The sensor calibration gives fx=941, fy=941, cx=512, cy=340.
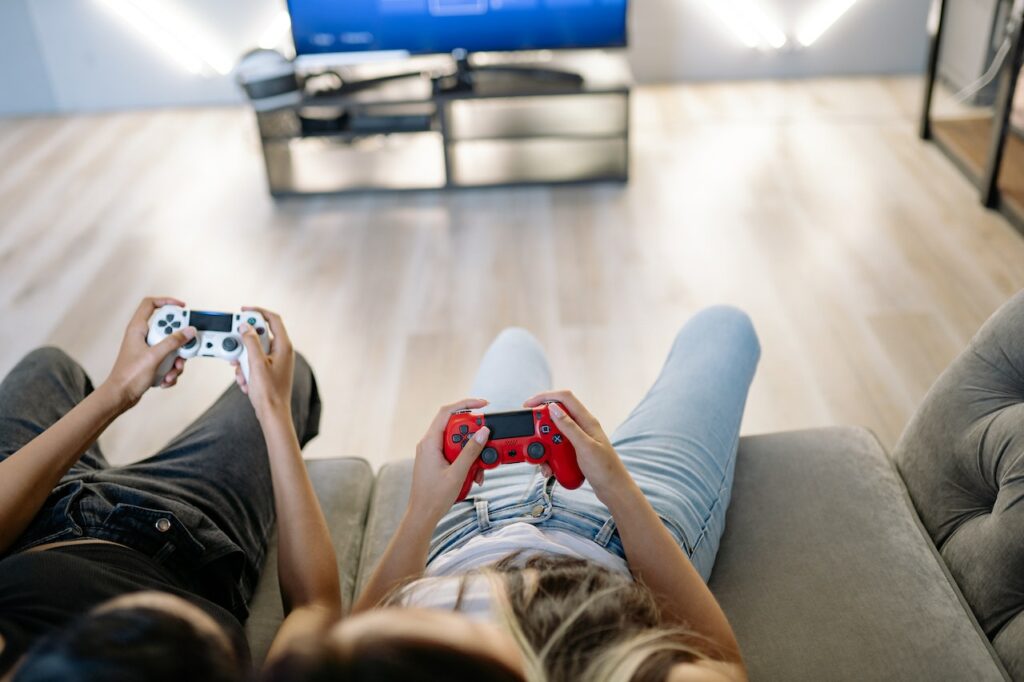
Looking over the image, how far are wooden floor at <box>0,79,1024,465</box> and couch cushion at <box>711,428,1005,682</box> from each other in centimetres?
71

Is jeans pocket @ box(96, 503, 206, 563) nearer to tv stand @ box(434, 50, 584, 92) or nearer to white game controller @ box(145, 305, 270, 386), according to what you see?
white game controller @ box(145, 305, 270, 386)

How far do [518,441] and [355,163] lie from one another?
2701mm

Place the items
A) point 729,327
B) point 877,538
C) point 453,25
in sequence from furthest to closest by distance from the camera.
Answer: point 453,25 → point 729,327 → point 877,538

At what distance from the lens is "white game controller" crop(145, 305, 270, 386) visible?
121cm

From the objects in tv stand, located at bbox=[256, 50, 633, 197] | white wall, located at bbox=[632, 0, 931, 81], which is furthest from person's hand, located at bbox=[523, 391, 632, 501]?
white wall, located at bbox=[632, 0, 931, 81]

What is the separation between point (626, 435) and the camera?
1368 mm

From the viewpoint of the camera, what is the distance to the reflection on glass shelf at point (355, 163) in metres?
3.34

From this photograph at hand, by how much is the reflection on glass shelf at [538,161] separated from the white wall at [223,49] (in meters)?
0.88

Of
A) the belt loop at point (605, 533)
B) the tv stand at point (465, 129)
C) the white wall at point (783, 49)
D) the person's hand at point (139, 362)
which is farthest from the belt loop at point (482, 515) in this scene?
the white wall at point (783, 49)

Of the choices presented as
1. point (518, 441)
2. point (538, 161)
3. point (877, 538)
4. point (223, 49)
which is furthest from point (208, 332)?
point (223, 49)

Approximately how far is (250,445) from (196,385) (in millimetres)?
1033

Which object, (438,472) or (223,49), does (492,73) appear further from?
(438,472)

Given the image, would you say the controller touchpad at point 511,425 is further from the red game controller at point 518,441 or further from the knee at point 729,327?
the knee at point 729,327

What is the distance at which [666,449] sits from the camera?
1302mm
